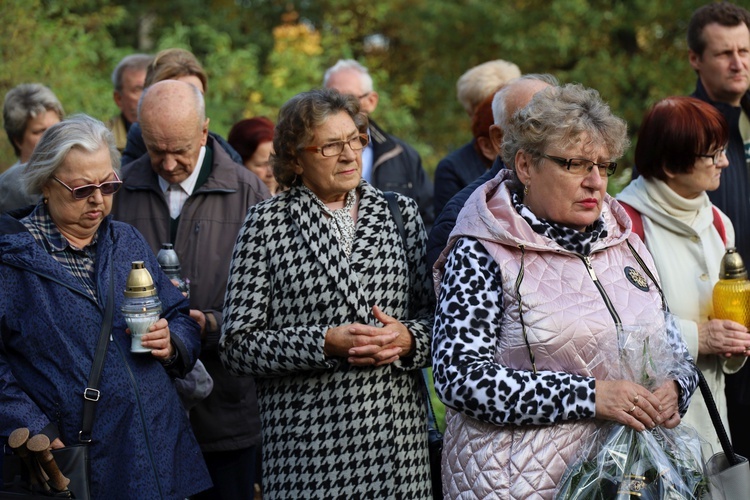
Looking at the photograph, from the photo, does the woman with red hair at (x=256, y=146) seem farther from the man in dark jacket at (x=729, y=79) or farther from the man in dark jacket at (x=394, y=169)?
the man in dark jacket at (x=729, y=79)

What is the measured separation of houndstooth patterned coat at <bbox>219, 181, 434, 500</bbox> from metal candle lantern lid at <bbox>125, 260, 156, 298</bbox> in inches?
12.2

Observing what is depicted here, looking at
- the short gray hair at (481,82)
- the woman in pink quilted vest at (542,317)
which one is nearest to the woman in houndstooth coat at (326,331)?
the woman in pink quilted vest at (542,317)

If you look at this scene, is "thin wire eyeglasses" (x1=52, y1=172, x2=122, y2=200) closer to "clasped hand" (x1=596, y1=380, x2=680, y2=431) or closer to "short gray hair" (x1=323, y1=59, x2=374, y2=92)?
"clasped hand" (x1=596, y1=380, x2=680, y2=431)

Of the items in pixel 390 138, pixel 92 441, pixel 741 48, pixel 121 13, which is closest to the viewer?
pixel 92 441

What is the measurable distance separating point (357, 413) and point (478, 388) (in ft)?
2.57

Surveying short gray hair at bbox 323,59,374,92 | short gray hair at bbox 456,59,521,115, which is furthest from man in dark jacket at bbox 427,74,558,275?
short gray hair at bbox 323,59,374,92

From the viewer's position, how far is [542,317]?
3.22 meters

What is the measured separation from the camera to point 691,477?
3.17 meters

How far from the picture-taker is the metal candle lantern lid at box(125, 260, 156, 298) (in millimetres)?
3791

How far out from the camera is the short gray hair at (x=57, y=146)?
155 inches

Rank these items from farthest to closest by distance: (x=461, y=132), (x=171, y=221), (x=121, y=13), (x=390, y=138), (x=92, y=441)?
(x=461, y=132) < (x=121, y=13) < (x=390, y=138) < (x=171, y=221) < (x=92, y=441)

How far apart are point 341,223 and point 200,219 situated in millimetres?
1014

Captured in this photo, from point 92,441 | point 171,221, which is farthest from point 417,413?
point 171,221

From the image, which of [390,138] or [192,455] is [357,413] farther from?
[390,138]
